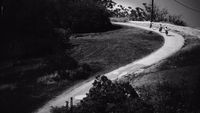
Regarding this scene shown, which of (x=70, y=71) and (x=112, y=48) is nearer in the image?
(x=70, y=71)

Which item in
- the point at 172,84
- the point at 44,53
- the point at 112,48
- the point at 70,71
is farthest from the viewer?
the point at 112,48

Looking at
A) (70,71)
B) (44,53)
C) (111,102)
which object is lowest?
(111,102)

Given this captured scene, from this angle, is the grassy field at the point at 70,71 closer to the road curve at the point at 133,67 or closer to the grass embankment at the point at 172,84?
the road curve at the point at 133,67

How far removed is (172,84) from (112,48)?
→ 438 inches

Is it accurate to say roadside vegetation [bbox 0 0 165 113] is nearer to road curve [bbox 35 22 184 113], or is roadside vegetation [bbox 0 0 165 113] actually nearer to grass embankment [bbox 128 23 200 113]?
road curve [bbox 35 22 184 113]

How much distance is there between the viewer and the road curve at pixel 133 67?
18175mm

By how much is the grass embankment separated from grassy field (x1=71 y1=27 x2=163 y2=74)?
3983mm

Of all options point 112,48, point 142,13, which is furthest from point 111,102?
point 142,13

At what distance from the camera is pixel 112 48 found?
27.8 m

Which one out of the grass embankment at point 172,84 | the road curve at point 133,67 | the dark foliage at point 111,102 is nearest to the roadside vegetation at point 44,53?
the road curve at point 133,67

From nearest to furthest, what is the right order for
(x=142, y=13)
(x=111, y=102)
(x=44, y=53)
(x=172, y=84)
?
(x=111, y=102) < (x=172, y=84) < (x=44, y=53) < (x=142, y=13)

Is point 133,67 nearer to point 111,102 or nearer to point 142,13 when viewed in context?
point 111,102

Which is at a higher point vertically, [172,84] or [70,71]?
[172,84]

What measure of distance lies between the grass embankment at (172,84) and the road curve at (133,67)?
155 cm
